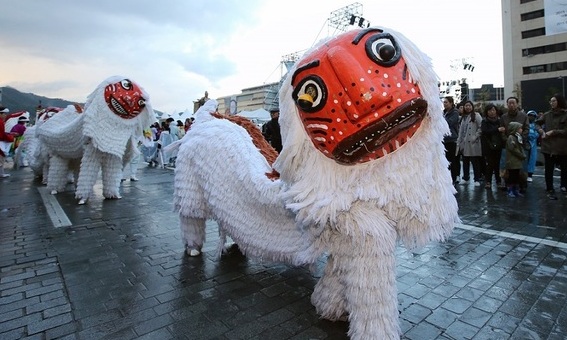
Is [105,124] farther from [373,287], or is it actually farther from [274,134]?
[373,287]

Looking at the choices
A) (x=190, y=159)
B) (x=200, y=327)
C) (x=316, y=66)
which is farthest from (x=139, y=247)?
(x=316, y=66)

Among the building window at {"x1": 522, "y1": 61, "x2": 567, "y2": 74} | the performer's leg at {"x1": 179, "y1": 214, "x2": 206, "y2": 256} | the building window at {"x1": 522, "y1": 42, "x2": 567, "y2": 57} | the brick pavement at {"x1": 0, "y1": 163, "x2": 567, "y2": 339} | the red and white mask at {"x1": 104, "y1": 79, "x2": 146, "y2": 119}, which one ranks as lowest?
the brick pavement at {"x1": 0, "y1": 163, "x2": 567, "y2": 339}

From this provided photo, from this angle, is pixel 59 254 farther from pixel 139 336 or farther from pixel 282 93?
pixel 282 93

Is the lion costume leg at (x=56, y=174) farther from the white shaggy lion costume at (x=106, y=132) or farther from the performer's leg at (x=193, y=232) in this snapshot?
the performer's leg at (x=193, y=232)

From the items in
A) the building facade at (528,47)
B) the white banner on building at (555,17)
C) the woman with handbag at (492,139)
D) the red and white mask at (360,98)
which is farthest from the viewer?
the building facade at (528,47)

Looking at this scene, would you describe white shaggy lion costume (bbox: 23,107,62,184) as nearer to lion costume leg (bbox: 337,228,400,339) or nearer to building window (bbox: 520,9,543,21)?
lion costume leg (bbox: 337,228,400,339)

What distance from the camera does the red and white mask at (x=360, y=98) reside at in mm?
1629

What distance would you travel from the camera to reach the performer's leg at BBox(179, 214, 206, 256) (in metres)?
3.27

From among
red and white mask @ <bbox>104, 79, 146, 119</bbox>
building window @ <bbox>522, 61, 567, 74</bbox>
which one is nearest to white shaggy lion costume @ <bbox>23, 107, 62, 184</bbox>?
red and white mask @ <bbox>104, 79, 146, 119</bbox>

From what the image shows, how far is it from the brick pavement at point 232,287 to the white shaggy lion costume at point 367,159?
0.55 meters

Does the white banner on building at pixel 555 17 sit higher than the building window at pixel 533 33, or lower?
lower

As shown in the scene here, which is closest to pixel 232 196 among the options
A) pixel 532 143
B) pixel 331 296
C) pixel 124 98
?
pixel 331 296

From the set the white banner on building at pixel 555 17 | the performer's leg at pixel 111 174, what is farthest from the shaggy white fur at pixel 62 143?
the white banner on building at pixel 555 17

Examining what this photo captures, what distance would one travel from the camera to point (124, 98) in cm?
532
